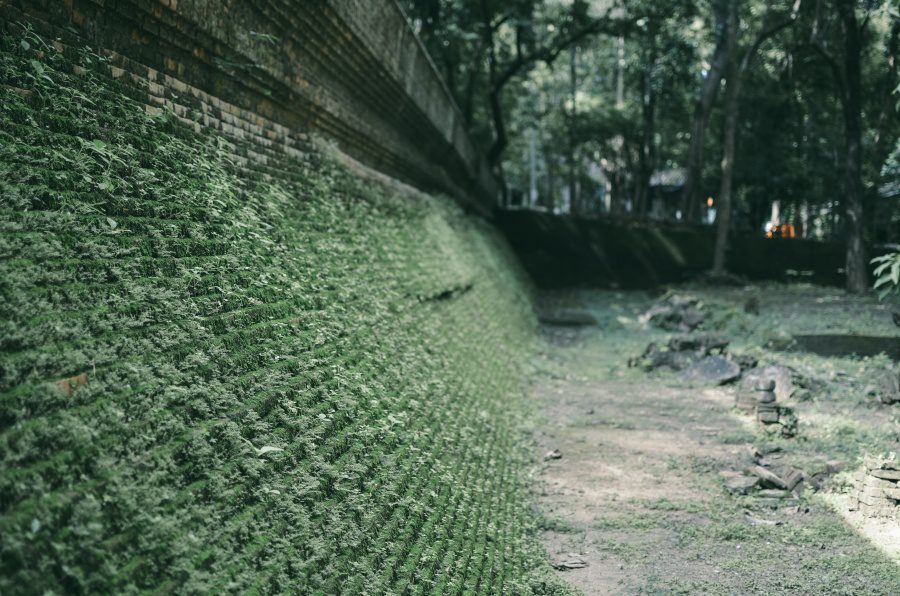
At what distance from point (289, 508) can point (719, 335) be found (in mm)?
7762

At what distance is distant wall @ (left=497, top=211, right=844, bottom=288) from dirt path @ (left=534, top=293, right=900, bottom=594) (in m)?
10.5

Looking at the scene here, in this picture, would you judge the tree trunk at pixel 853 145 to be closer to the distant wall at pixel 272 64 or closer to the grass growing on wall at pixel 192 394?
the distant wall at pixel 272 64

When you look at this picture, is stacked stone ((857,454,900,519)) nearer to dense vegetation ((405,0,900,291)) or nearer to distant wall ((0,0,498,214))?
dense vegetation ((405,0,900,291))

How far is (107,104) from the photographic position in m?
2.63

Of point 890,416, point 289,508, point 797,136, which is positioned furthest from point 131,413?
point 797,136

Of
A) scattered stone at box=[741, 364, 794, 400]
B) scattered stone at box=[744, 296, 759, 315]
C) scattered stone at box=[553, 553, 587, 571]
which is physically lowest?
scattered stone at box=[553, 553, 587, 571]

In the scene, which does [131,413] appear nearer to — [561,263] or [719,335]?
[719,335]

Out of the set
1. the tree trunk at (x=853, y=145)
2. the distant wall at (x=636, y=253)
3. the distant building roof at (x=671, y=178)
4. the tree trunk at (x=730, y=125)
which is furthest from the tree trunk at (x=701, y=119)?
the distant building roof at (x=671, y=178)

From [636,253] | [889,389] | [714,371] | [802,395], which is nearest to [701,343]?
[714,371]

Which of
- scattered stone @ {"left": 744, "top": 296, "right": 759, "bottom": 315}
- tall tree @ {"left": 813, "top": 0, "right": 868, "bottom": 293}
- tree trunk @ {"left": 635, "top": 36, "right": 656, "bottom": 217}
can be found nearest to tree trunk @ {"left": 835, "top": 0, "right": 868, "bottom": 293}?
tall tree @ {"left": 813, "top": 0, "right": 868, "bottom": 293}

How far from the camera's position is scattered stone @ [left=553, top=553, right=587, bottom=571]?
11.4ft

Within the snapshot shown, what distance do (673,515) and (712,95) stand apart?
49.9 feet

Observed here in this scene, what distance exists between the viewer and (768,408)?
5789 mm

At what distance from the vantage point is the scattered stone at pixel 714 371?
7.32 meters
